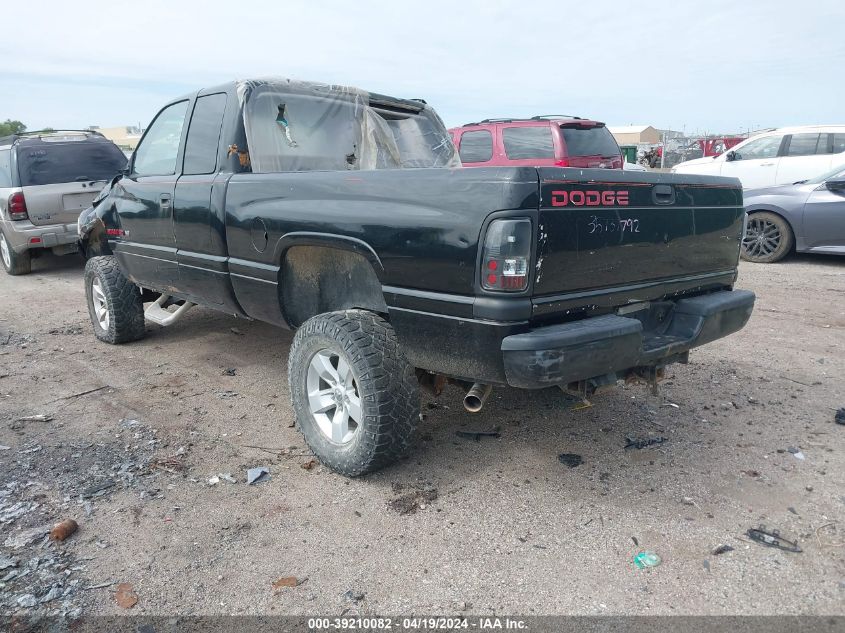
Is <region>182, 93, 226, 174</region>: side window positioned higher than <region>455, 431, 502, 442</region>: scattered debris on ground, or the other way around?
<region>182, 93, 226, 174</region>: side window

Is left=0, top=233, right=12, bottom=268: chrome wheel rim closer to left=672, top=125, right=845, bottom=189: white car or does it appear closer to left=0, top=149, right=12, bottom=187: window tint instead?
left=0, top=149, right=12, bottom=187: window tint

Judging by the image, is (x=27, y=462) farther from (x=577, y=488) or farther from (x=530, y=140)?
(x=530, y=140)

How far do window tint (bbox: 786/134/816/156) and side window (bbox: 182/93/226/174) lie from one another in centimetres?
1091

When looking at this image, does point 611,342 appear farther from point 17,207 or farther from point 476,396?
point 17,207

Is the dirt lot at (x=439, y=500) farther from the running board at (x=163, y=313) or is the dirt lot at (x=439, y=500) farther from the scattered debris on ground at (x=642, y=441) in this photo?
the running board at (x=163, y=313)

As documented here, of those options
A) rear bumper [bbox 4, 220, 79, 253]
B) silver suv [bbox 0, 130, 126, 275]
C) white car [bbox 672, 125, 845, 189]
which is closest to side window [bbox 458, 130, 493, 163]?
white car [bbox 672, 125, 845, 189]

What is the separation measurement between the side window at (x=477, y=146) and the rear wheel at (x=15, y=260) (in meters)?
6.89

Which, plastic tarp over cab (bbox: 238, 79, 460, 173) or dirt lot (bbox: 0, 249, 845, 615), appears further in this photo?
plastic tarp over cab (bbox: 238, 79, 460, 173)

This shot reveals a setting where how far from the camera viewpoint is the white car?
1084cm

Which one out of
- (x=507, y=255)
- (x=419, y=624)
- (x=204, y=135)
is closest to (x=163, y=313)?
(x=204, y=135)

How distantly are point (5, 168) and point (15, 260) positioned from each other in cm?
129

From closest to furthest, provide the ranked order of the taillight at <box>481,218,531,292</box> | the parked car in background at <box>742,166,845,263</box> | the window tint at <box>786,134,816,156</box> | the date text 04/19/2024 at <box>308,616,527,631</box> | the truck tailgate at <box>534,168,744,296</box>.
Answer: the date text 04/19/2024 at <box>308,616,527,631</box> → the taillight at <box>481,218,531,292</box> → the truck tailgate at <box>534,168,744,296</box> → the parked car in background at <box>742,166,845,263</box> → the window tint at <box>786,134,816,156</box>

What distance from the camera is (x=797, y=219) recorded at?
8.52m

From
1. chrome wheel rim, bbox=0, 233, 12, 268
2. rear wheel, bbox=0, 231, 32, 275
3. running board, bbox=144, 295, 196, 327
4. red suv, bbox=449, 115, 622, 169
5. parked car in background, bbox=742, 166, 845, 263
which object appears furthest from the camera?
red suv, bbox=449, 115, 622, 169
